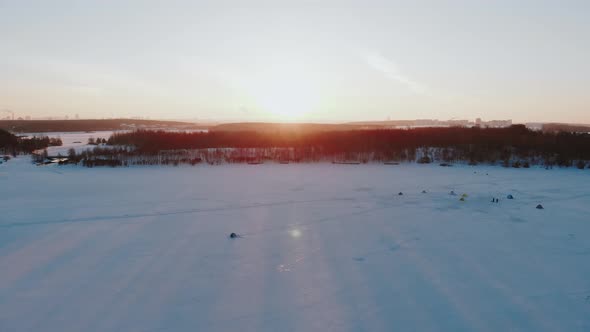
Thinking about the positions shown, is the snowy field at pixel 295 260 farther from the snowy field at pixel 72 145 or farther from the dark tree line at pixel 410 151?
the snowy field at pixel 72 145

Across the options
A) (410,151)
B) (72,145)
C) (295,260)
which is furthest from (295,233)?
(72,145)

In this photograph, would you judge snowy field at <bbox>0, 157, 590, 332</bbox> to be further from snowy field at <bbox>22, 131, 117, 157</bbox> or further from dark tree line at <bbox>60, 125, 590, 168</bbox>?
snowy field at <bbox>22, 131, 117, 157</bbox>

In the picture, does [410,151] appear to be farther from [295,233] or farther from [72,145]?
[72,145]

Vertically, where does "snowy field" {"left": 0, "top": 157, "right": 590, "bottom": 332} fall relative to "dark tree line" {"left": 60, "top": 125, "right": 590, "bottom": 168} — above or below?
below

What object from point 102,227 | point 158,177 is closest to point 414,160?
point 158,177

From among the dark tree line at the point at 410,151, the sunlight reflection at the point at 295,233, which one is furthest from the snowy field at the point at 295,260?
the dark tree line at the point at 410,151

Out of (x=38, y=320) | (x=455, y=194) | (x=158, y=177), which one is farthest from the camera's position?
(x=158, y=177)

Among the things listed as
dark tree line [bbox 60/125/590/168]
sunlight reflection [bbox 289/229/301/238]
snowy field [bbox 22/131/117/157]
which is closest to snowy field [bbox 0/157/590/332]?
sunlight reflection [bbox 289/229/301/238]

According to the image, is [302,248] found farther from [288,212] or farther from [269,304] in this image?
[288,212]
